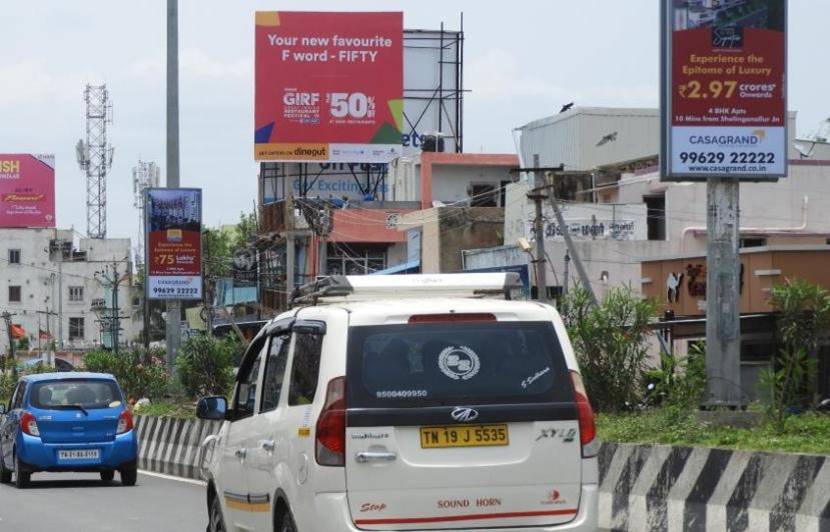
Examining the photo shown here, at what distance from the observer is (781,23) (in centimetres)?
1786

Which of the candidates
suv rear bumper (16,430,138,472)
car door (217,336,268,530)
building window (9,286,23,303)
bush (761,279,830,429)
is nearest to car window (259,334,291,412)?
car door (217,336,268,530)

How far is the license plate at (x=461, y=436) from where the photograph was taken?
29.8 ft

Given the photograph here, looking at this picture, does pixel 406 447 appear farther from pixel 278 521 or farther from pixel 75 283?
pixel 75 283

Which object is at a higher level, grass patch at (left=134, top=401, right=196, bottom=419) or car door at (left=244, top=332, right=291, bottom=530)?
car door at (left=244, top=332, right=291, bottom=530)

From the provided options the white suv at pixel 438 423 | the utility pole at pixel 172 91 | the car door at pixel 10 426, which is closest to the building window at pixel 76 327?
the utility pole at pixel 172 91

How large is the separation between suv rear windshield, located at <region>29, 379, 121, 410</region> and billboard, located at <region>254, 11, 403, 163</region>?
48.9 m

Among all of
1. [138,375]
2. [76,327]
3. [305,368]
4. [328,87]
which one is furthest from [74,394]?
[76,327]

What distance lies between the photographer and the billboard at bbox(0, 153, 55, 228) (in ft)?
366

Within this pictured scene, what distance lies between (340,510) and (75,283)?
123m

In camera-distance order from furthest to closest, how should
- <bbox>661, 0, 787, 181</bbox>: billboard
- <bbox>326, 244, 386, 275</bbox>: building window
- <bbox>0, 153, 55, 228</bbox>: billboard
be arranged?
<bbox>0, 153, 55, 228</bbox>: billboard, <bbox>326, 244, 386, 275</bbox>: building window, <bbox>661, 0, 787, 181</bbox>: billboard

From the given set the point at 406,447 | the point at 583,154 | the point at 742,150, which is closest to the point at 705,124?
the point at 742,150

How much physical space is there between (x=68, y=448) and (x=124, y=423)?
850 millimetres

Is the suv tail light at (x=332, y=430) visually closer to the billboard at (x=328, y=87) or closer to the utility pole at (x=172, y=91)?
the utility pole at (x=172, y=91)

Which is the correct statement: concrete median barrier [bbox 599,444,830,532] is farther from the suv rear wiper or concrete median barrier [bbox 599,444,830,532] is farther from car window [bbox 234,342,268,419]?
the suv rear wiper
